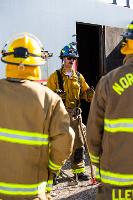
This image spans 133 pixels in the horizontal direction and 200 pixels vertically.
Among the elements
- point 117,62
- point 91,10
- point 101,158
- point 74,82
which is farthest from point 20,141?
point 117,62

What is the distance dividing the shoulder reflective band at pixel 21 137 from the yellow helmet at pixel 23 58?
1.22 feet

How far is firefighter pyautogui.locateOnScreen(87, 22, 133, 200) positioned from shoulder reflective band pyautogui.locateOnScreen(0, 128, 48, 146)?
17.8 inches

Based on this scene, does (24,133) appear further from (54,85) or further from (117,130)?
(54,85)

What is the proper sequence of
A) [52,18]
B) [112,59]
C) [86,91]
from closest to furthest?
1. [86,91]
2. [52,18]
3. [112,59]

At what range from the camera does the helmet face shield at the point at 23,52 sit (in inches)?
107

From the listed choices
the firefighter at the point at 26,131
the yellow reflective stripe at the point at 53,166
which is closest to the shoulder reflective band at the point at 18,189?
the firefighter at the point at 26,131

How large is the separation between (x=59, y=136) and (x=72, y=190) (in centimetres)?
291

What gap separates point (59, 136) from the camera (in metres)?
2.69

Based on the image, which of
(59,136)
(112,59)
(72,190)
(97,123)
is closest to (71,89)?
(72,190)

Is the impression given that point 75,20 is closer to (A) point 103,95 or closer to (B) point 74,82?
(B) point 74,82

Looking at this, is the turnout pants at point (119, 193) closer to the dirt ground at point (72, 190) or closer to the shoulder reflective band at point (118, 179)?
the shoulder reflective band at point (118, 179)

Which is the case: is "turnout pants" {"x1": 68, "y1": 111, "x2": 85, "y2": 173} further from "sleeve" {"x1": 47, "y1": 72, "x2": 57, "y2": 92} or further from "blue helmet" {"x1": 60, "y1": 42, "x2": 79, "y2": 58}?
"blue helmet" {"x1": 60, "y1": 42, "x2": 79, "y2": 58}

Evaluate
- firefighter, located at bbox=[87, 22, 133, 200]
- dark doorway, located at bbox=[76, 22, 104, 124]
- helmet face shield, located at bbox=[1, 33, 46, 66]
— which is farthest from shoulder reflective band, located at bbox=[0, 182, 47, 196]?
dark doorway, located at bbox=[76, 22, 104, 124]

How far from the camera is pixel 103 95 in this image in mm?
2721
